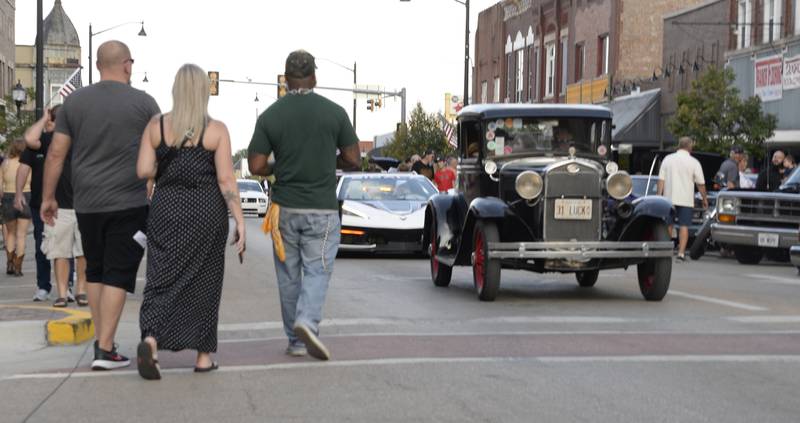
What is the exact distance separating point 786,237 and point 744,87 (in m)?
19.2

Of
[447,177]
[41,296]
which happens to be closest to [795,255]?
[447,177]

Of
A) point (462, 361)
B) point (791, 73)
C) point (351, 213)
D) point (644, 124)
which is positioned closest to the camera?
point (462, 361)

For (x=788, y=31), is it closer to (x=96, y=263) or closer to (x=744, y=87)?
(x=744, y=87)

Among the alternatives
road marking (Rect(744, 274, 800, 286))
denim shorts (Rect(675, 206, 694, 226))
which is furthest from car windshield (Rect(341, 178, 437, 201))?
road marking (Rect(744, 274, 800, 286))

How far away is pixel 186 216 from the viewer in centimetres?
841

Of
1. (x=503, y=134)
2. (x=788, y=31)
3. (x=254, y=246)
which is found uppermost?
(x=788, y=31)

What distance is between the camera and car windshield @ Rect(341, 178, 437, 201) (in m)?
22.7

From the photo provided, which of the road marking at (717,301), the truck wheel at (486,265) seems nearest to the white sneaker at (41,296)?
the truck wheel at (486,265)

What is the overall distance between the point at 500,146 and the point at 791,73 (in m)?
23.5

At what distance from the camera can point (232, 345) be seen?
1007cm

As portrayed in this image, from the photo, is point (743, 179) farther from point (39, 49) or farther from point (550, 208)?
point (39, 49)

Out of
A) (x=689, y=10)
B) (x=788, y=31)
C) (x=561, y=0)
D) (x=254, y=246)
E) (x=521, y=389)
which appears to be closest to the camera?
(x=521, y=389)

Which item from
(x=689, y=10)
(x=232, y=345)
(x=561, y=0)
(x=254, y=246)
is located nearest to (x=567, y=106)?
(x=232, y=345)

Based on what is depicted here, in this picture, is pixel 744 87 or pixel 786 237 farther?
pixel 744 87
